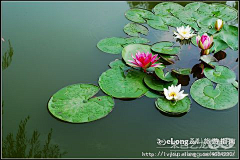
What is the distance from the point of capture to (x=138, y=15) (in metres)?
3.54

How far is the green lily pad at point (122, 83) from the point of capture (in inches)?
97.0

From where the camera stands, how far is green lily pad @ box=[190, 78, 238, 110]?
2.41 m

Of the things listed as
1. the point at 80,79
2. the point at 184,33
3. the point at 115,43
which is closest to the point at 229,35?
the point at 184,33

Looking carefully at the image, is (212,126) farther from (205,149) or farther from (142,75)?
(142,75)

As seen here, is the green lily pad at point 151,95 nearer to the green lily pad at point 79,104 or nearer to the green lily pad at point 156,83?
the green lily pad at point 156,83

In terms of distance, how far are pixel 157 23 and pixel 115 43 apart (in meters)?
0.63

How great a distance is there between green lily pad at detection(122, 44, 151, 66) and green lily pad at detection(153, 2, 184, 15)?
816 millimetres

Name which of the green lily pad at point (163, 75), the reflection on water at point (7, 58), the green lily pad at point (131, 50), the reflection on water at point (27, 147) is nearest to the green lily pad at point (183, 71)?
the green lily pad at point (163, 75)

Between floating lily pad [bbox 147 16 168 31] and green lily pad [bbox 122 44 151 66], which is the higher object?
floating lily pad [bbox 147 16 168 31]

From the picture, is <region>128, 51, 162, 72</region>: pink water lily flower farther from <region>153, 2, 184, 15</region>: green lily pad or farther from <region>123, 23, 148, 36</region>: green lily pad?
<region>153, 2, 184, 15</region>: green lily pad

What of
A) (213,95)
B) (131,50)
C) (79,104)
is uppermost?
(131,50)

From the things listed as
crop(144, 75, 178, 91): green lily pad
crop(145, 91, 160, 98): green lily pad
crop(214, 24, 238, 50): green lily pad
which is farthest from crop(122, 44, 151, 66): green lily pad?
crop(214, 24, 238, 50): green lily pad

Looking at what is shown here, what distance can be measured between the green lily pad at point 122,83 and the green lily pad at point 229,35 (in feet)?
3.43

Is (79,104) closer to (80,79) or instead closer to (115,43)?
(80,79)
